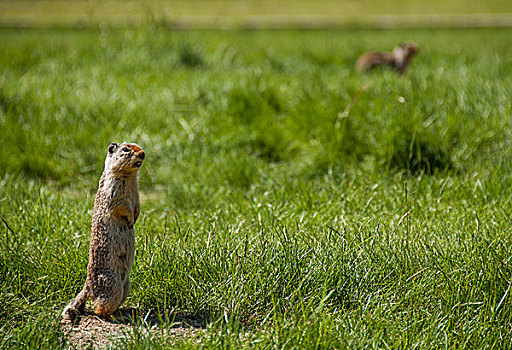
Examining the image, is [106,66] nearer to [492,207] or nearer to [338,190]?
[338,190]

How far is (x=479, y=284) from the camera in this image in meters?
3.00

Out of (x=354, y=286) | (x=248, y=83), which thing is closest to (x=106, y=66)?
(x=248, y=83)

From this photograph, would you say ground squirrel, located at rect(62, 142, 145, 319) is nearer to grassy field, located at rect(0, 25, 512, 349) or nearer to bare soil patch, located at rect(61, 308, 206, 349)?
bare soil patch, located at rect(61, 308, 206, 349)

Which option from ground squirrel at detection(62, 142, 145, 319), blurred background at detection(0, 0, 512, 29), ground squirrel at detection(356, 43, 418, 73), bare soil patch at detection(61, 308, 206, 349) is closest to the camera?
bare soil patch at detection(61, 308, 206, 349)

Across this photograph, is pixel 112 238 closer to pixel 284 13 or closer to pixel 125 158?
pixel 125 158

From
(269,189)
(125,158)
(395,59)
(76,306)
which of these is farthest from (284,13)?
(76,306)

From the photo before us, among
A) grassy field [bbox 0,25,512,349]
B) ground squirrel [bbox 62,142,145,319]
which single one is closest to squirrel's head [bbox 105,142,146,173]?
ground squirrel [bbox 62,142,145,319]

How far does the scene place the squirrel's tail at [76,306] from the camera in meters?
2.92

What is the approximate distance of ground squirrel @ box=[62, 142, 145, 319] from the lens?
2.89 meters

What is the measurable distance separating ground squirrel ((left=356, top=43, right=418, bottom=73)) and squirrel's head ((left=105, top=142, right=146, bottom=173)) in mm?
4823

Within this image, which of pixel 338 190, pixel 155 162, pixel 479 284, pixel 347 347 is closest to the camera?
pixel 347 347

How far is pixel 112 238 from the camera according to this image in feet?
9.64

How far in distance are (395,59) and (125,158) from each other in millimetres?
4962

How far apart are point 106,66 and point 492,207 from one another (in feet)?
16.7
